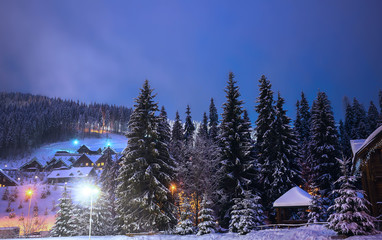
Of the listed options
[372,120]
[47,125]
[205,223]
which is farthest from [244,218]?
[47,125]

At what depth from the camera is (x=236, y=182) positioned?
28.9 metres

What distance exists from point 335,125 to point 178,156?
21892 mm

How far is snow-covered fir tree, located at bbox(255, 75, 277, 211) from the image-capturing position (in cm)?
3081

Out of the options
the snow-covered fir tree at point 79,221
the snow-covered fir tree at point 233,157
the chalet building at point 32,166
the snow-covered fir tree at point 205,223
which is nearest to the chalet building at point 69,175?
the chalet building at point 32,166

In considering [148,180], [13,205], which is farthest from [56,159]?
[148,180]

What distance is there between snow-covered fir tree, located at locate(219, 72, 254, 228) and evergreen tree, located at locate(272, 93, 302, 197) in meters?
2.98

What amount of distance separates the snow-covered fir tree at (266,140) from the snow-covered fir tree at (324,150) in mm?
5937

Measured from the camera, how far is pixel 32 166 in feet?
319

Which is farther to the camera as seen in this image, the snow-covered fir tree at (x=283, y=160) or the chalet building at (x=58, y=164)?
the chalet building at (x=58, y=164)

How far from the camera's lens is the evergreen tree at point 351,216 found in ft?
48.8

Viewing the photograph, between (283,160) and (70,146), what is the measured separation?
130457 mm

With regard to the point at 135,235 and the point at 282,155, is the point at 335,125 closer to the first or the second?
the point at 282,155

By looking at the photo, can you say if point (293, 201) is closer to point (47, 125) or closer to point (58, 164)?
point (58, 164)

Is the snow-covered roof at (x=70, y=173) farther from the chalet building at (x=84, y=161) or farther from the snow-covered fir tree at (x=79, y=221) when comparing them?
the snow-covered fir tree at (x=79, y=221)
